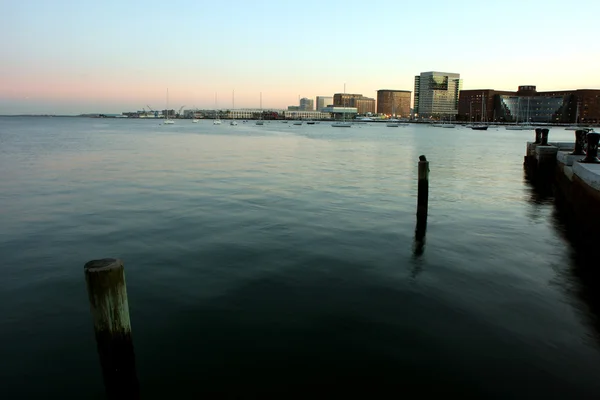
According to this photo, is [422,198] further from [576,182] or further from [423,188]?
[576,182]

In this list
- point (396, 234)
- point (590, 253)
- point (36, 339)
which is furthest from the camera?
point (396, 234)

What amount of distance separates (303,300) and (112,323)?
201 inches

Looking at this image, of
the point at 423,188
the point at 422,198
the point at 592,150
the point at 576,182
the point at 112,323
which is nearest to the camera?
the point at 112,323

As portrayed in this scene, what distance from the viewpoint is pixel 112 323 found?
6.11 m

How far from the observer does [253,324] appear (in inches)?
366

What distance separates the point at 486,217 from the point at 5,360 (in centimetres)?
1835

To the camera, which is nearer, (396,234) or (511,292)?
(511,292)

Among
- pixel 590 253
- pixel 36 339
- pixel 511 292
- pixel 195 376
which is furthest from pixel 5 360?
pixel 590 253

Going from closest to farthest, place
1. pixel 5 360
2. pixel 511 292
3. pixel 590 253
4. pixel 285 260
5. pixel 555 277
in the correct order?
pixel 5 360, pixel 511 292, pixel 555 277, pixel 285 260, pixel 590 253

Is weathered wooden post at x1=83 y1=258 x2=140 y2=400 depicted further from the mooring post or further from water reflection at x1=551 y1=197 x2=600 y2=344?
the mooring post

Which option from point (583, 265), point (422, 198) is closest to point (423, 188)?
point (422, 198)

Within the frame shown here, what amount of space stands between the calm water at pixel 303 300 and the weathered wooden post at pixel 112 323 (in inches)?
32.9

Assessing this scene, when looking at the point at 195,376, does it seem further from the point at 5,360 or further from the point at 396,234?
the point at 396,234

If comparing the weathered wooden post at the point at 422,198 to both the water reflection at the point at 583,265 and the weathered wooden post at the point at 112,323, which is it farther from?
the weathered wooden post at the point at 112,323
